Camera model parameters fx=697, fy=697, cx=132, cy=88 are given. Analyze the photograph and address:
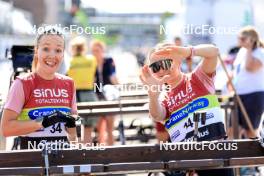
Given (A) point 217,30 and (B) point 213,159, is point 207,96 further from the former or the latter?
(A) point 217,30

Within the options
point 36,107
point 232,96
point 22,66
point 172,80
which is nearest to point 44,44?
point 36,107

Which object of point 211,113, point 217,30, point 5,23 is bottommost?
point 211,113

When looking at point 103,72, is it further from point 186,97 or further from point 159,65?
point 159,65

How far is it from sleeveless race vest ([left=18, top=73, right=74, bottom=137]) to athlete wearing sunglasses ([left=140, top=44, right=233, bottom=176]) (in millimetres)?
555

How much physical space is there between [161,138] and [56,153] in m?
2.52

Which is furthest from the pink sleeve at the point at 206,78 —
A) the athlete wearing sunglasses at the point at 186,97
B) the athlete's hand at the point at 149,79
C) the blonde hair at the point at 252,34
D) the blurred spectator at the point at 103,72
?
the blurred spectator at the point at 103,72

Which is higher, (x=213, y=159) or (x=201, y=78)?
(x=201, y=78)

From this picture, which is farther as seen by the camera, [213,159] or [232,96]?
[232,96]

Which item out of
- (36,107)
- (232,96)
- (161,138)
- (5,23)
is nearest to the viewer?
(36,107)

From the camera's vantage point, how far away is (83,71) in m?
9.16

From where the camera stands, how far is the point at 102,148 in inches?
154

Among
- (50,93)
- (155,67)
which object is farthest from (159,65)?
(50,93)

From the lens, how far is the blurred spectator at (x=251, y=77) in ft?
27.4

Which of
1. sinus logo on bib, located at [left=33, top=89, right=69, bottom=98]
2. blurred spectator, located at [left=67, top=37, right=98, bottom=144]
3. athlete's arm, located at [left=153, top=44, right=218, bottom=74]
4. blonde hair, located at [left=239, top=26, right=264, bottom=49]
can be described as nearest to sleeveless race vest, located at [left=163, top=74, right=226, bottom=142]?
athlete's arm, located at [left=153, top=44, right=218, bottom=74]
